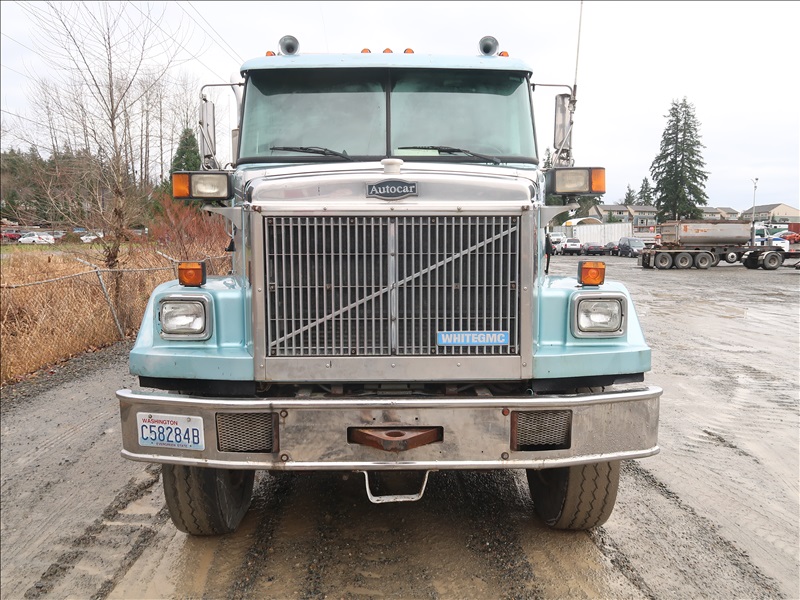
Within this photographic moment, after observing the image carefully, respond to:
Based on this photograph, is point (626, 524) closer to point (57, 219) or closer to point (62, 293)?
point (62, 293)

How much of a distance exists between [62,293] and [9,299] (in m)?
1.21

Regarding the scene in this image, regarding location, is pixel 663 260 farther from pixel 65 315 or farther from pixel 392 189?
pixel 392 189

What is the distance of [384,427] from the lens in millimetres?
3014

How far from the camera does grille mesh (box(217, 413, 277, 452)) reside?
9.90 ft

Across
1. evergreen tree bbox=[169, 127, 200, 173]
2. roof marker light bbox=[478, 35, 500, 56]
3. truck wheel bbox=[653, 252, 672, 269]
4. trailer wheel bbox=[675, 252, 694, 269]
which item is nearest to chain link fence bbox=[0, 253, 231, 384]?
roof marker light bbox=[478, 35, 500, 56]

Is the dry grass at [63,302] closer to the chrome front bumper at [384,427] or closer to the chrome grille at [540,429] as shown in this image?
the chrome front bumper at [384,427]

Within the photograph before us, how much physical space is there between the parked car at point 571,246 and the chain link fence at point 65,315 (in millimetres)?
43930

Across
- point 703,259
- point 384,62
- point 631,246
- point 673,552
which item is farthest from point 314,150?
point 631,246

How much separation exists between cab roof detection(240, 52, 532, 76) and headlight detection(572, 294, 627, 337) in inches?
74.8

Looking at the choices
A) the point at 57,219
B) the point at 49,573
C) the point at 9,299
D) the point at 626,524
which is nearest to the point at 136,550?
the point at 49,573

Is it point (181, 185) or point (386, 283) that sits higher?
point (181, 185)

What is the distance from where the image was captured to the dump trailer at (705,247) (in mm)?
32000

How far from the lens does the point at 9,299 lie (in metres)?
7.63

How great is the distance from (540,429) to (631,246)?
45336 mm
